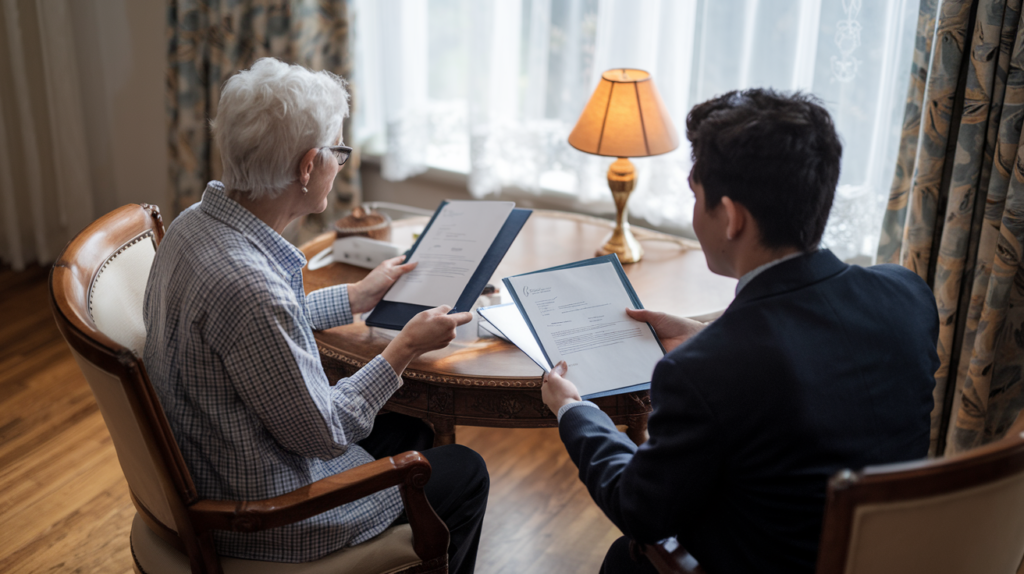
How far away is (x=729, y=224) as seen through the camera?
108 cm

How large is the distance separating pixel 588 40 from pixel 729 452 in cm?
194

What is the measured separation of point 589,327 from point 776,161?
55 centimetres

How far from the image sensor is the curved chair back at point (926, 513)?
0.83 m

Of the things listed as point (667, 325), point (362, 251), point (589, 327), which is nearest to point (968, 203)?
point (667, 325)

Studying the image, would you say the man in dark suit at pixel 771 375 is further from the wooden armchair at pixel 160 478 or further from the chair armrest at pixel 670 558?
the wooden armchair at pixel 160 478

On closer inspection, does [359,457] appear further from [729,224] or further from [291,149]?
[729,224]

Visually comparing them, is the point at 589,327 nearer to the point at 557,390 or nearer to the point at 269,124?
the point at 557,390

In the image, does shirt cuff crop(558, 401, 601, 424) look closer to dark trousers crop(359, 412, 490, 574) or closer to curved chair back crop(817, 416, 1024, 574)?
→ dark trousers crop(359, 412, 490, 574)

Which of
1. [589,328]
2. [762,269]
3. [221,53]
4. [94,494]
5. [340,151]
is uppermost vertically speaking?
[221,53]

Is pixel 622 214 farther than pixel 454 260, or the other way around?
pixel 622 214

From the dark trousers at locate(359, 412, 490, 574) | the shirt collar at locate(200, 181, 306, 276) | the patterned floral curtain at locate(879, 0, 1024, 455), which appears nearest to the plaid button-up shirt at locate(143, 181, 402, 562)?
the shirt collar at locate(200, 181, 306, 276)

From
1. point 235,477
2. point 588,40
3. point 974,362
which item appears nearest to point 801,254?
point 235,477

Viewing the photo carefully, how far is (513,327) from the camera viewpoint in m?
1.64

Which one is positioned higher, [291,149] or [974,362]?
[291,149]
